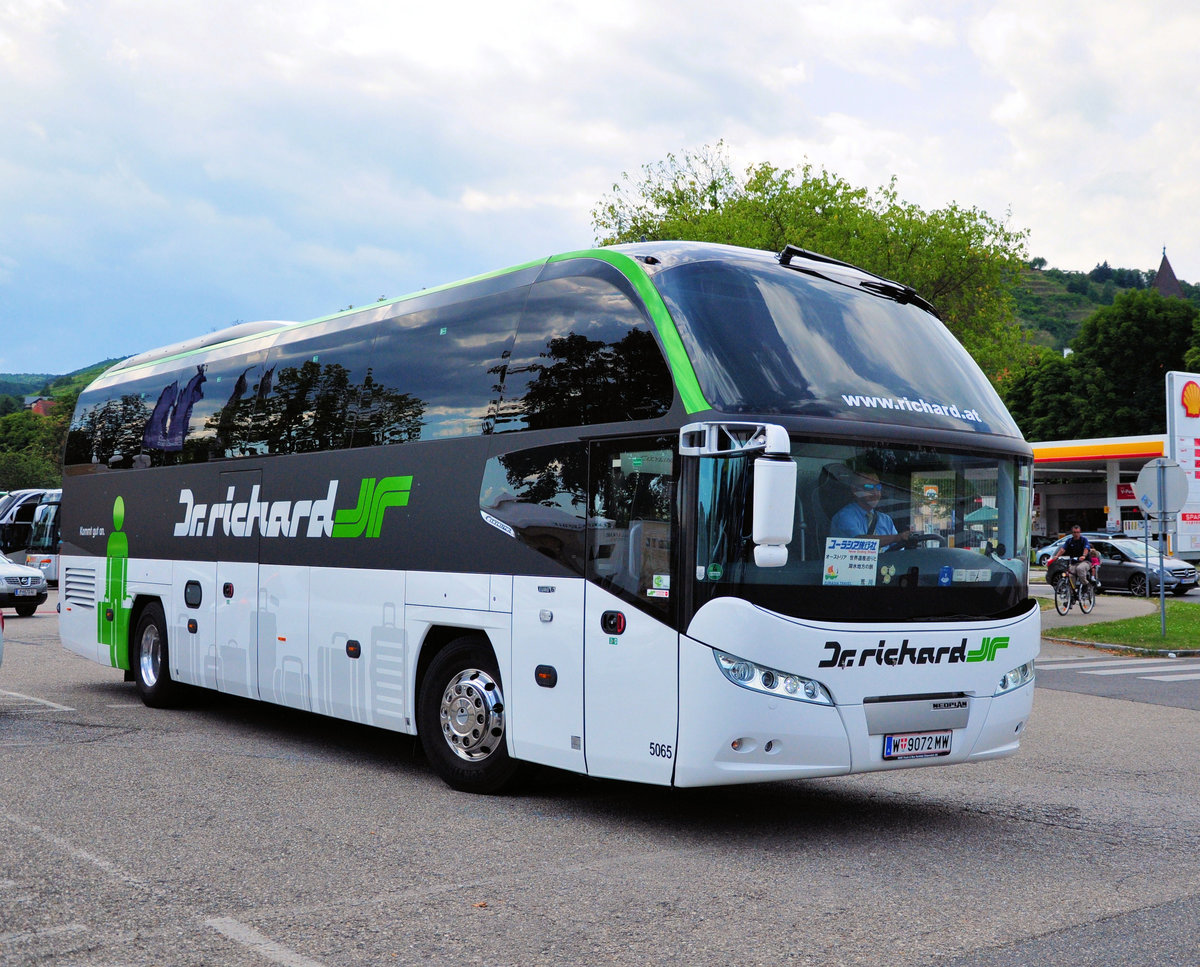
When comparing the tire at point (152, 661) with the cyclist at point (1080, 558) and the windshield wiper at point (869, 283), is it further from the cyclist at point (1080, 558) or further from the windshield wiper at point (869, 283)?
the cyclist at point (1080, 558)

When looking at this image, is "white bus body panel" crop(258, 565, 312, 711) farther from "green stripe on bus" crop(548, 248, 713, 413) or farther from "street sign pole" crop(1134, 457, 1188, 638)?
"street sign pole" crop(1134, 457, 1188, 638)

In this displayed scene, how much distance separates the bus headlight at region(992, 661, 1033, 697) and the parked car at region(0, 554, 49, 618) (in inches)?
902

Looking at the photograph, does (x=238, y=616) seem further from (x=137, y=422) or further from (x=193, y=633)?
(x=137, y=422)

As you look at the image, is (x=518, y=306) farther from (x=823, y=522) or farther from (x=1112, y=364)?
(x=1112, y=364)

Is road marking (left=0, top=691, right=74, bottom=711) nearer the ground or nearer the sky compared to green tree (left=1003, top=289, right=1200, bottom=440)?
nearer the ground

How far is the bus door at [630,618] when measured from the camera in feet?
22.6

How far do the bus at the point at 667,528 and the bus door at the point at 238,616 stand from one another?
82 centimetres

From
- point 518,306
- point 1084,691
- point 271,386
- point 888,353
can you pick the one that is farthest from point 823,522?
point 1084,691

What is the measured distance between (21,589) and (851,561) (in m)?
23.3

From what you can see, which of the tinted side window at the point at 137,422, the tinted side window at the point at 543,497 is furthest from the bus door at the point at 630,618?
the tinted side window at the point at 137,422

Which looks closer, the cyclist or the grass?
the grass

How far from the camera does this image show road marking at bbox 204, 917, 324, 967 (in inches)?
187

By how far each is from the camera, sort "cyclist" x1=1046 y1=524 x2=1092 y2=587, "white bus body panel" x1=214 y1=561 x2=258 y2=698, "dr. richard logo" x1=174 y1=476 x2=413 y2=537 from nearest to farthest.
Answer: "dr. richard logo" x1=174 y1=476 x2=413 y2=537, "white bus body panel" x1=214 y1=561 x2=258 y2=698, "cyclist" x1=1046 y1=524 x2=1092 y2=587

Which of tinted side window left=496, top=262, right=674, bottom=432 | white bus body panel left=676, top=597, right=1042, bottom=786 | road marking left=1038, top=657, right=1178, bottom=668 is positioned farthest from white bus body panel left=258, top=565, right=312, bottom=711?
road marking left=1038, top=657, right=1178, bottom=668
